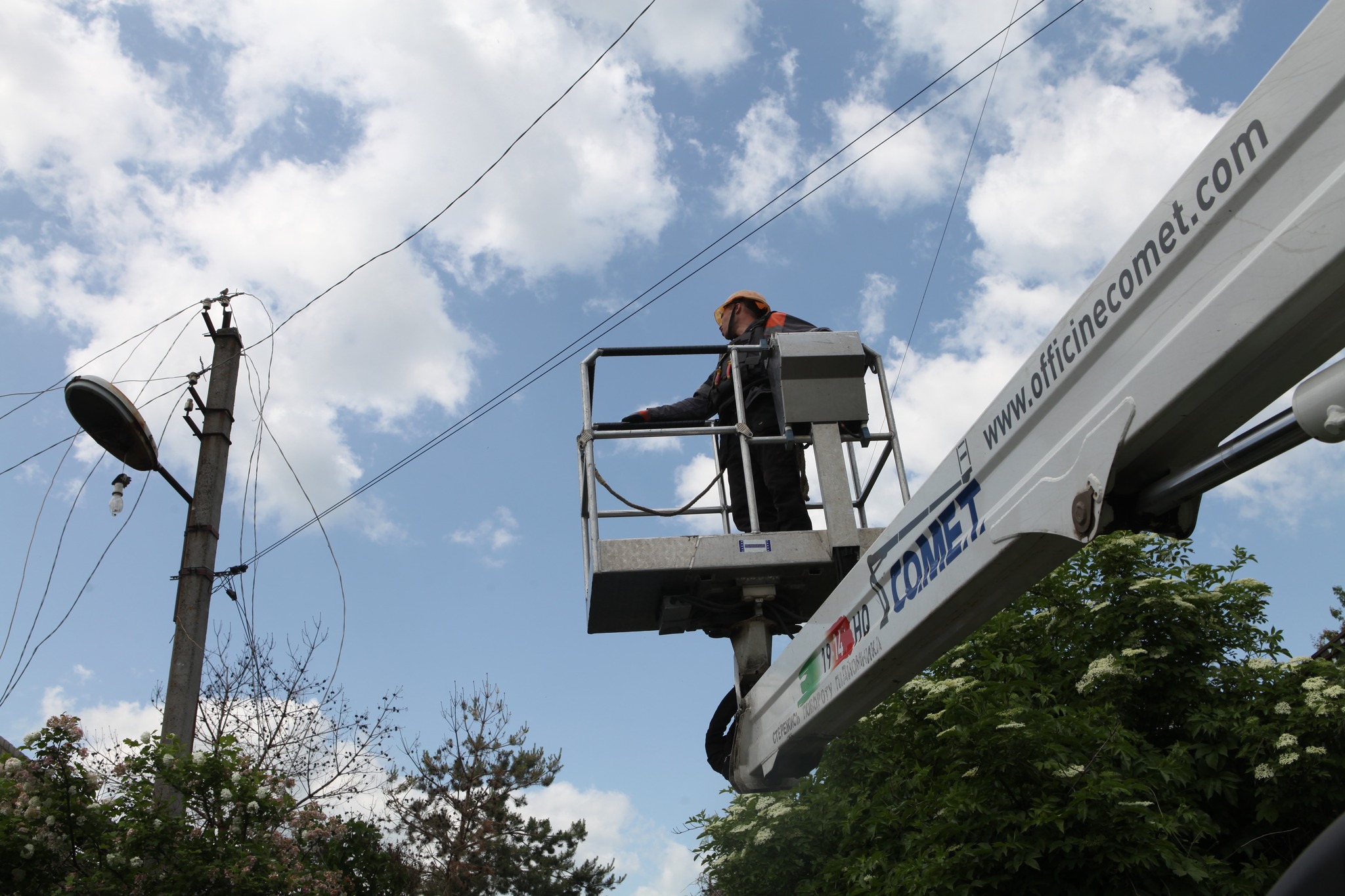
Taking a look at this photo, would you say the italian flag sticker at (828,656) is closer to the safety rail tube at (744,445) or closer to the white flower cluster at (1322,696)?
the safety rail tube at (744,445)

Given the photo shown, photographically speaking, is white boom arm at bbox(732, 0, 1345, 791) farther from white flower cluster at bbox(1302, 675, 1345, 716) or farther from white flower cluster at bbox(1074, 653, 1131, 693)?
white flower cluster at bbox(1302, 675, 1345, 716)

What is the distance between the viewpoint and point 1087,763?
23.7ft

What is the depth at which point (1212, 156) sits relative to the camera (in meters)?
2.27

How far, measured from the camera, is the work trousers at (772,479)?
589 centimetres

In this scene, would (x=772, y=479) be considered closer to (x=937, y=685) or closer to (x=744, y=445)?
(x=744, y=445)

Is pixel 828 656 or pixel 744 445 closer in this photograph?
pixel 828 656

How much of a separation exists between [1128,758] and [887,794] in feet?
6.87

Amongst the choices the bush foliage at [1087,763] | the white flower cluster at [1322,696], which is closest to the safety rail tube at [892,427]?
the bush foliage at [1087,763]

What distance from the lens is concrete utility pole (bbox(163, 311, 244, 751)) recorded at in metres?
8.08

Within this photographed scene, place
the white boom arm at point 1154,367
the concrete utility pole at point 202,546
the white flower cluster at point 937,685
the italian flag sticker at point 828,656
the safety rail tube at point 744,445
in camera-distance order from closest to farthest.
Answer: the white boom arm at point 1154,367 < the italian flag sticker at point 828,656 < the safety rail tube at point 744,445 < the white flower cluster at point 937,685 < the concrete utility pole at point 202,546

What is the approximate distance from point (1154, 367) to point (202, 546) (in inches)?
312

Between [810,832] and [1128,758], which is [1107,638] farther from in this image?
[810,832]

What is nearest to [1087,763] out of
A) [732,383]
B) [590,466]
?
[732,383]

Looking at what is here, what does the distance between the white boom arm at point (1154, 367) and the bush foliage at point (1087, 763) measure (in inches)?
142
